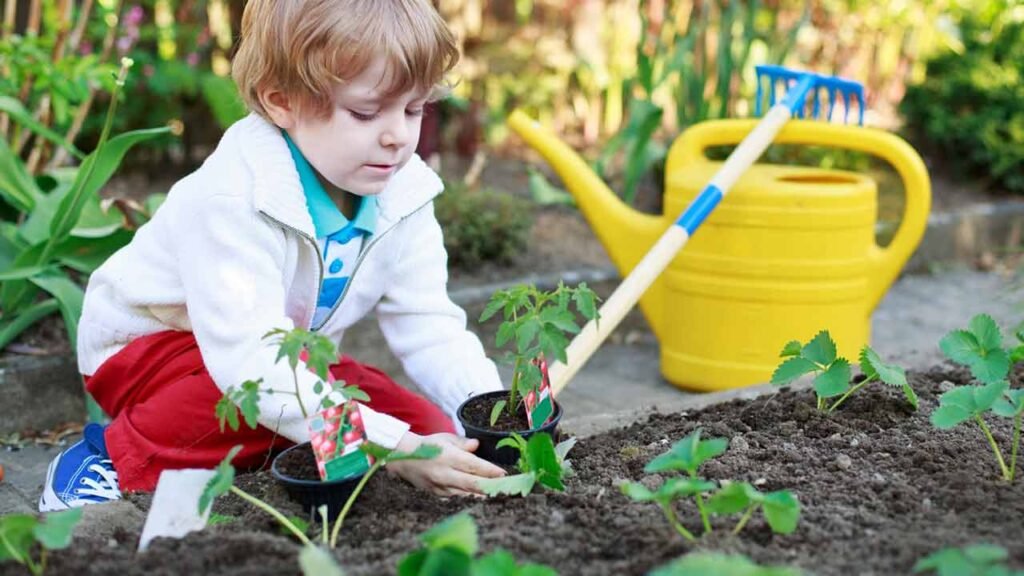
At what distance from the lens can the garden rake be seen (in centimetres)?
229

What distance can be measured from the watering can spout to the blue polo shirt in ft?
3.57

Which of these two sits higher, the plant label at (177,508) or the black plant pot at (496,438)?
the plant label at (177,508)

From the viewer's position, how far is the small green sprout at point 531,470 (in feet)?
5.56

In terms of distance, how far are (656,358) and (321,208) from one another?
1.59m

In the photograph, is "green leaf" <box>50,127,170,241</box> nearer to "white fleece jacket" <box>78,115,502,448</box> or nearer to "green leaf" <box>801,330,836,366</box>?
"white fleece jacket" <box>78,115,502,448</box>

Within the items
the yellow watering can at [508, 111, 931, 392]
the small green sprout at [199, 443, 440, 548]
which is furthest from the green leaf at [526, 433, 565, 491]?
the yellow watering can at [508, 111, 931, 392]

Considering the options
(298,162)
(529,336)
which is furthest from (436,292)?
(529,336)

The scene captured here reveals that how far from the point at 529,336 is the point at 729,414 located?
52cm

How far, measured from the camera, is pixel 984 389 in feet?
5.51

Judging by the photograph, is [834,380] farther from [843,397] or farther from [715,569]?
[715,569]

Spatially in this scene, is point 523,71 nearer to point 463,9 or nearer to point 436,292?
point 463,9

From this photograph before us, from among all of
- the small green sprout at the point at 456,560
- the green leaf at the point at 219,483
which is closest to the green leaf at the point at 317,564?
the small green sprout at the point at 456,560

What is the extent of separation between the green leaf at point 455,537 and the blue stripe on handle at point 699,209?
1353 mm

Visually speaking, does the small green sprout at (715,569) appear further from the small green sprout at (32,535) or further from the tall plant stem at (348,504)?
the small green sprout at (32,535)
